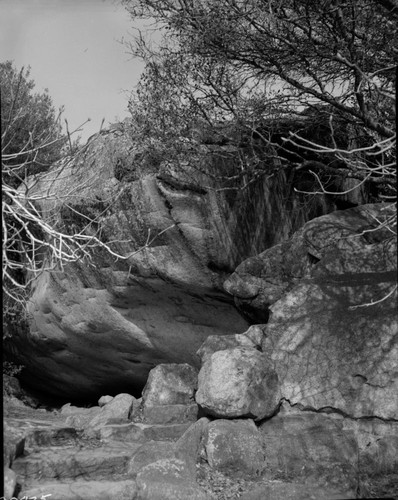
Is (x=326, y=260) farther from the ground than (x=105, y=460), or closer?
farther from the ground

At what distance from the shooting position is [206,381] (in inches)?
314

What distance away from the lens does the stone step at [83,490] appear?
21.8 feet

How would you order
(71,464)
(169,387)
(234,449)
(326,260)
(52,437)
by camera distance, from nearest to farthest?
(234,449) < (71,464) < (52,437) < (326,260) < (169,387)

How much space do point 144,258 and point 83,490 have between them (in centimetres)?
495

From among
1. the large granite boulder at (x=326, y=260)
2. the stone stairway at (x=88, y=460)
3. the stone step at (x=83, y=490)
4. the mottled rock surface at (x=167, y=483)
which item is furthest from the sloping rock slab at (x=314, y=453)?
the large granite boulder at (x=326, y=260)

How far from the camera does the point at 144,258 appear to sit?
37.2 ft

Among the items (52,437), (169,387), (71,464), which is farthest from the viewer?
(169,387)

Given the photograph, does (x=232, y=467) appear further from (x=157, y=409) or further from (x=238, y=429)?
(x=157, y=409)

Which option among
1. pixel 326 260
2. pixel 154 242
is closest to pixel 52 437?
pixel 154 242

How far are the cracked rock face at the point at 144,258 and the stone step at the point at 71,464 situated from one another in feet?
9.49

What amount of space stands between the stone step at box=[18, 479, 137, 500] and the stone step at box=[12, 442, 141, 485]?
170mm

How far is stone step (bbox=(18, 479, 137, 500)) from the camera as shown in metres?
6.63

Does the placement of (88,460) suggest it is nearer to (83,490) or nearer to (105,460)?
(105,460)

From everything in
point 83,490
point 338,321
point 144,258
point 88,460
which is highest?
point 144,258
